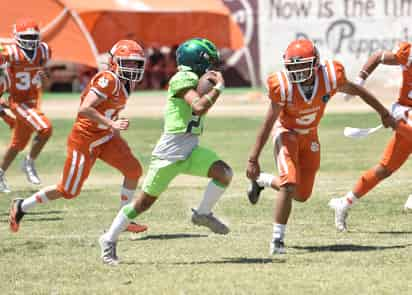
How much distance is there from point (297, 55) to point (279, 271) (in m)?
1.77

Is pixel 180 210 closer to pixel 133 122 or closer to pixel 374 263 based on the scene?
pixel 374 263

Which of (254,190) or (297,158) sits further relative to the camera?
(254,190)

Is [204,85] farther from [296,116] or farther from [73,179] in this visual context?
[73,179]

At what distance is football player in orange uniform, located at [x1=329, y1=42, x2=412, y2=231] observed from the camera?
33.0 ft

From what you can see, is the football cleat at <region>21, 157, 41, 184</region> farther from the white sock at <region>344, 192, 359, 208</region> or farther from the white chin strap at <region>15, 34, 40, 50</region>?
the white sock at <region>344, 192, 359, 208</region>

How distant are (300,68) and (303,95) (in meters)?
0.32

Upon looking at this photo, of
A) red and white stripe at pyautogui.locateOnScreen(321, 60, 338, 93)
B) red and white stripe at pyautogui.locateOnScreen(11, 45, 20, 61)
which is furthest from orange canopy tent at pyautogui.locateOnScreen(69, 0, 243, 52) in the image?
red and white stripe at pyautogui.locateOnScreen(321, 60, 338, 93)

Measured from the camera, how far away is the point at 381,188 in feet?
43.4

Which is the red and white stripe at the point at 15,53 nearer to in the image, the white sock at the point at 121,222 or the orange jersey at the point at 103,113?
the orange jersey at the point at 103,113

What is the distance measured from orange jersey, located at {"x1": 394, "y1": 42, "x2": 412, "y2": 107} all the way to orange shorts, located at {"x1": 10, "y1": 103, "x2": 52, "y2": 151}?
4991 millimetres

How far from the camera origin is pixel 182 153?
8570mm

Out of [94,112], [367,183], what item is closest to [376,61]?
[367,183]

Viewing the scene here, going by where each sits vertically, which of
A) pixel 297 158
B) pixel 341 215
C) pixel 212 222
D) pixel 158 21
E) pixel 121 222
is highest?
pixel 297 158

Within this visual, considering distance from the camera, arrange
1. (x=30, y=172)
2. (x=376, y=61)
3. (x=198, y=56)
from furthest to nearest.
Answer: (x=30, y=172), (x=376, y=61), (x=198, y=56)
